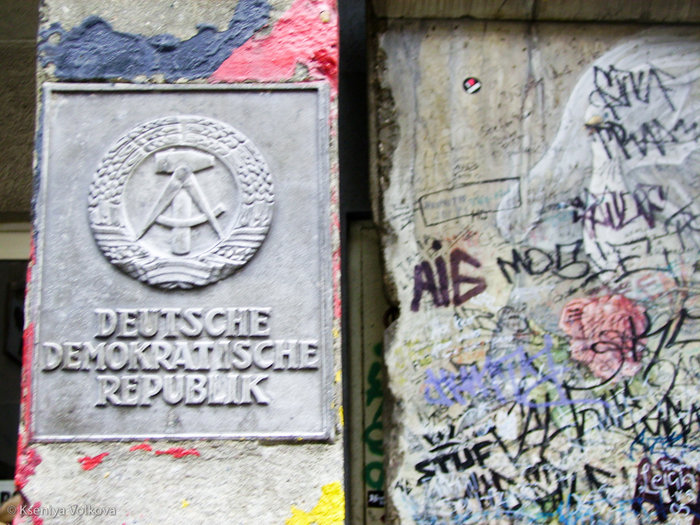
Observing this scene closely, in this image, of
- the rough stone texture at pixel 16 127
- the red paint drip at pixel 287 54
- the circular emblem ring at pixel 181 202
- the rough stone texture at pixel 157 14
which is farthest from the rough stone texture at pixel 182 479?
the rough stone texture at pixel 16 127

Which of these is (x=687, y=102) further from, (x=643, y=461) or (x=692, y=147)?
(x=643, y=461)

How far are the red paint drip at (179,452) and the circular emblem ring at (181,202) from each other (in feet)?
1.67

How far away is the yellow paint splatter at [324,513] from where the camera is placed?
2.23 meters

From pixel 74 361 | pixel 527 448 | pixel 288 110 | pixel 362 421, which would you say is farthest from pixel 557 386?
pixel 74 361

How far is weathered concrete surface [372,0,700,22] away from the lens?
3150mm

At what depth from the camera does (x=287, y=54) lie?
2.47m

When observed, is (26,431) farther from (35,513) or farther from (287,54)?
(287,54)

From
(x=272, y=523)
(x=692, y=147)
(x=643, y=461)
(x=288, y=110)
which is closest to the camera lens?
(x=272, y=523)

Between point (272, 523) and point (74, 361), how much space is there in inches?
31.6

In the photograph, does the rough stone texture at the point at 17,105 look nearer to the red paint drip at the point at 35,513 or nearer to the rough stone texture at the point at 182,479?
the rough stone texture at the point at 182,479

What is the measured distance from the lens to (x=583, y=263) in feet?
10.0

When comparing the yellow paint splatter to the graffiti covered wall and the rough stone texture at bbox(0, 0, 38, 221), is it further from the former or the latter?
the rough stone texture at bbox(0, 0, 38, 221)

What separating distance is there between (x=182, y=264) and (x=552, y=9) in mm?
1960

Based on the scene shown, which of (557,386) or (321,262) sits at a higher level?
(321,262)
